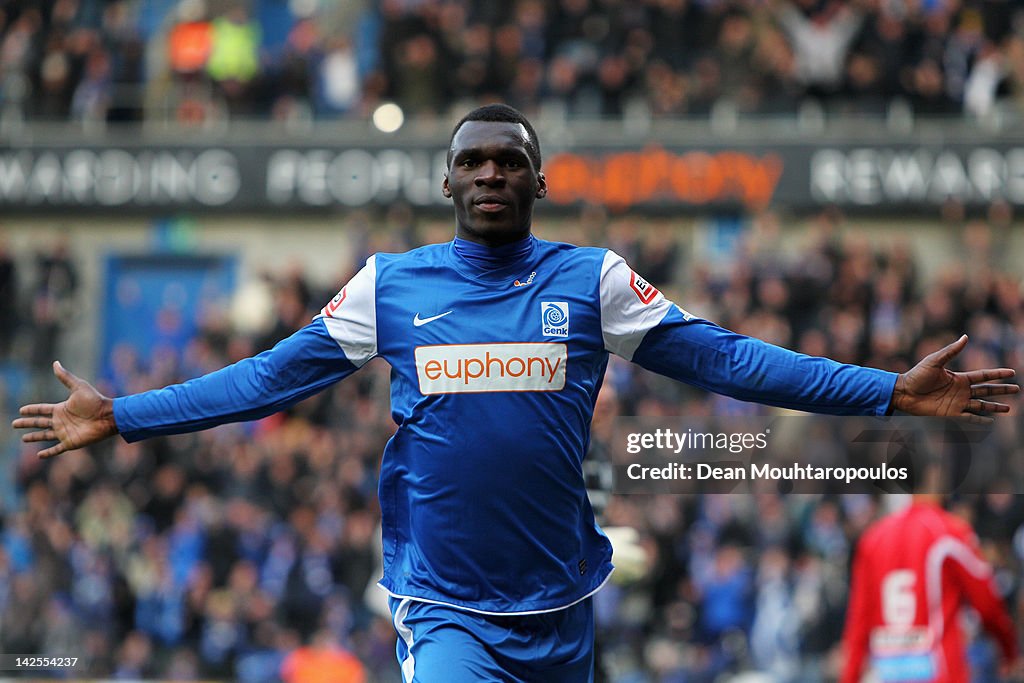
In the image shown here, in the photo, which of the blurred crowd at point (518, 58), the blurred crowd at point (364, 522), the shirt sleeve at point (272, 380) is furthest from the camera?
the blurred crowd at point (518, 58)

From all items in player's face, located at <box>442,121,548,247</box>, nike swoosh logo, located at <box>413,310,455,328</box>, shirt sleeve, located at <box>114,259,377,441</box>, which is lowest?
shirt sleeve, located at <box>114,259,377,441</box>

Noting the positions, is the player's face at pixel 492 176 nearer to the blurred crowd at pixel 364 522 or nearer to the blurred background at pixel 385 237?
the blurred crowd at pixel 364 522

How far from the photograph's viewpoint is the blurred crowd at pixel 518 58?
1870cm

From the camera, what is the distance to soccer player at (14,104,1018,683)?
4.80 meters

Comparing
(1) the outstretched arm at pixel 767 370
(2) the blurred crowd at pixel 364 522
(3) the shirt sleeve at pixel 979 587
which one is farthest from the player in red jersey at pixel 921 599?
(1) the outstretched arm at pixel 767 370

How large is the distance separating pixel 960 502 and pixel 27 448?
9.77 metres

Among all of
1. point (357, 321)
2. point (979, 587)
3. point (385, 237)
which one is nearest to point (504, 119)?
point (357, 321)

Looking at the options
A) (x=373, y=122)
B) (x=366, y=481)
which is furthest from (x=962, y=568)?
(x=373, y=122)

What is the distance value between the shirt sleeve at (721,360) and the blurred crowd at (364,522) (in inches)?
227

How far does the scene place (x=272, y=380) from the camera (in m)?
4.93

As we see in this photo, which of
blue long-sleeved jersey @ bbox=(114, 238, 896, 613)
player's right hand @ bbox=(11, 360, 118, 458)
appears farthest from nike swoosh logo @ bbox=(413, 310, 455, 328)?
player's right hand @ bbox=(11, 360, 118, 458)

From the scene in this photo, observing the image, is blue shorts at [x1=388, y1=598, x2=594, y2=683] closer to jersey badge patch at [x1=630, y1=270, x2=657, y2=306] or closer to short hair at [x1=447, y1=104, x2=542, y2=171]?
jersey badge patch at [x1=630, y1=270, x2=657, y2=306]

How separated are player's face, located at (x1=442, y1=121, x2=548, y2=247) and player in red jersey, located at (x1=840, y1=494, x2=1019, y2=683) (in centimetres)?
419

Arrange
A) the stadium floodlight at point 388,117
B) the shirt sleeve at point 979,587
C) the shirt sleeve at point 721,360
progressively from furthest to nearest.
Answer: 1. the stadium floodlight at point 388,117
2. the shirt sleeve at point 979,587
3. the shirt sleeve at point 721,360
